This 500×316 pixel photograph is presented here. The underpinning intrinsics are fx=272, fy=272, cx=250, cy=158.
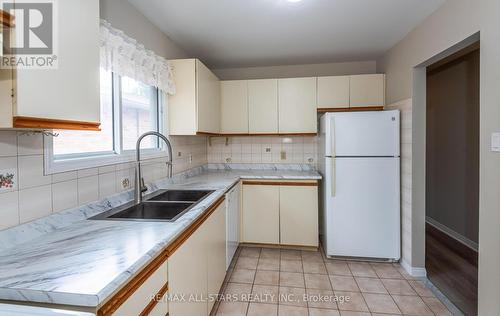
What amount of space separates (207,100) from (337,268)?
2183mm

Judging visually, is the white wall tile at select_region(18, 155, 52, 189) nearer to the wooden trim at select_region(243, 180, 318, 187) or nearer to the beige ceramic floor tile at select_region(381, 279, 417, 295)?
the wooden trim at select_region(243, 180, 318, 187)

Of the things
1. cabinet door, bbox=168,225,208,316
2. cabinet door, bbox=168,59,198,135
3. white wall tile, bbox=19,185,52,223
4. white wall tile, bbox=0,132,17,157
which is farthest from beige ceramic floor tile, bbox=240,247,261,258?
white wall tile, bbox=0,132,17,157

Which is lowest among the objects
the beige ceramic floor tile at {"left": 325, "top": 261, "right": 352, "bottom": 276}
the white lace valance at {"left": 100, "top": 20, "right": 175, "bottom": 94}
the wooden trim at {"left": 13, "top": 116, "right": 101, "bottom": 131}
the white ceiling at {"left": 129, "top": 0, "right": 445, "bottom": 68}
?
the beige ceramic floor tile at {"left": 325, "top": 261, "right": 352, "bottom": 276}

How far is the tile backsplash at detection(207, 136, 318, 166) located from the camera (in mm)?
3645

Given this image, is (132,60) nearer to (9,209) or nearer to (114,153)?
(114,153)

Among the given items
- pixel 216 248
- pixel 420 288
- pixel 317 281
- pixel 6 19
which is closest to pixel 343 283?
pixel 317 281

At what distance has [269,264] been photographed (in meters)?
2.81

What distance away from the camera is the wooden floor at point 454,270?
7.06 ft

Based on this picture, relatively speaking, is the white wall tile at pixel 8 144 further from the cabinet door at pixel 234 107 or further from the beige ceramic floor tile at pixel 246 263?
the cabinet door at pixel 234 107

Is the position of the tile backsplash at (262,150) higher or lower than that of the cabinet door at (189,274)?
higher

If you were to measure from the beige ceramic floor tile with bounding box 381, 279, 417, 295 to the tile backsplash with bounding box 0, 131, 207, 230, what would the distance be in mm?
2361

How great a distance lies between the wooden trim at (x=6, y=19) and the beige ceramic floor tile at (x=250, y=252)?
9.00 ft

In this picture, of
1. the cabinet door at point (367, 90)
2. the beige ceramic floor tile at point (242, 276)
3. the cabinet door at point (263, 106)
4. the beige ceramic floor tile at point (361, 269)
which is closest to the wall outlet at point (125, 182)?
the beige ceramic floor tile at point (242, 276)

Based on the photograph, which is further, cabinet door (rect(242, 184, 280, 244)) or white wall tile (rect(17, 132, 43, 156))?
cabinet door (rect(242, 184, 280, 244))
